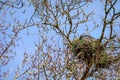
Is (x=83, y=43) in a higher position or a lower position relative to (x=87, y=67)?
higher

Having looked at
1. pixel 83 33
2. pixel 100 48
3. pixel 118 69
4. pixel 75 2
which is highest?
pixel 75 2

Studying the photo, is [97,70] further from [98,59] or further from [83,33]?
[83,33]

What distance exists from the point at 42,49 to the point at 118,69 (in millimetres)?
2129

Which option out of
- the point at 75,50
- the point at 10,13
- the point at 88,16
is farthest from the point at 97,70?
the point at 10,13

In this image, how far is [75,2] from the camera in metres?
7.49

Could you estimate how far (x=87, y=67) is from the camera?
7758 millimetres

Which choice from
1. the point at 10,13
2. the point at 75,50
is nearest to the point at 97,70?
the point at 75,50

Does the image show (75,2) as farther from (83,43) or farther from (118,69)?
(118,69)

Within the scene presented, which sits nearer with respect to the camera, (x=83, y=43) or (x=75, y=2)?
(x=75, y=2)

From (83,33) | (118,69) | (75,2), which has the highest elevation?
(75,2)

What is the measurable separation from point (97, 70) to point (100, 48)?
62 cm

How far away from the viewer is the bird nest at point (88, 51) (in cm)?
769

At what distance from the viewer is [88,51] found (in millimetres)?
8016

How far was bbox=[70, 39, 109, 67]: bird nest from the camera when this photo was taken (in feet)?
25.2
